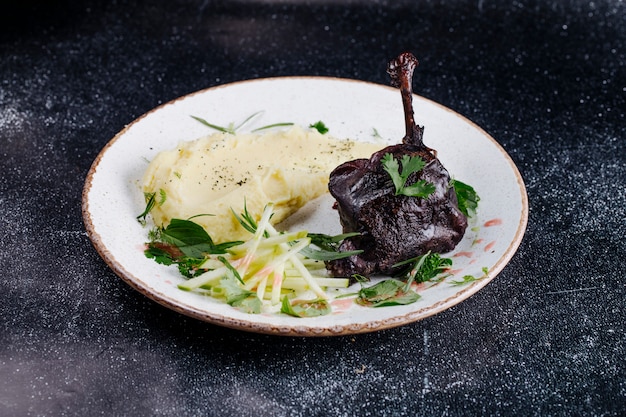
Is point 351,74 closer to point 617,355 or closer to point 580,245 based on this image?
point 580,245

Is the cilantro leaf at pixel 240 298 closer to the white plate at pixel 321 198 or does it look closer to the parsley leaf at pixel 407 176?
the white plate at pixel 321 198

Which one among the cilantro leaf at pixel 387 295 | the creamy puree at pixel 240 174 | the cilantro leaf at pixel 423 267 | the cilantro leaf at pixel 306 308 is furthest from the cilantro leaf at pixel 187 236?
the cilantro leaf at pixel 423 267

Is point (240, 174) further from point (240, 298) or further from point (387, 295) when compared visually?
point (387, 295)

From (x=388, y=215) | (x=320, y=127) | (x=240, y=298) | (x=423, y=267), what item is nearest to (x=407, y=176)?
(x=388, y=215)

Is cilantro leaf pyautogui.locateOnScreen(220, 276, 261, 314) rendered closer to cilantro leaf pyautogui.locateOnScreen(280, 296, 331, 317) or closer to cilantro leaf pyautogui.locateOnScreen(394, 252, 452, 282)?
cilantro leaf pyautogui.locateOnScreen(280, 296, 331, 317)

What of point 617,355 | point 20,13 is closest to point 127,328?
point 617,355
